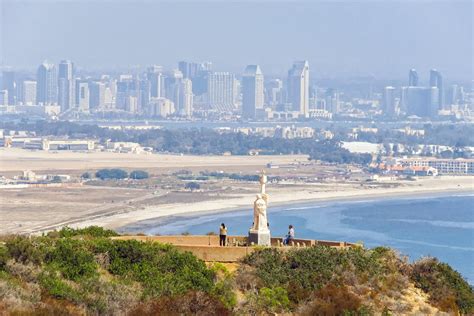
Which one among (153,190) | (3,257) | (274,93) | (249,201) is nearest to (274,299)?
(3,257)

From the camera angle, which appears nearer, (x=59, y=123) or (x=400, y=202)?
(x=400, y=202)

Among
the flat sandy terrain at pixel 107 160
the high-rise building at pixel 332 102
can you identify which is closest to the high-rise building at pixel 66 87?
the high-rise building at pixel 332 102

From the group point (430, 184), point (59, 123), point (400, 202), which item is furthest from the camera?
point (59, 123)

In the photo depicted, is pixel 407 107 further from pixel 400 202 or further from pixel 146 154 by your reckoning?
pixel 400 202

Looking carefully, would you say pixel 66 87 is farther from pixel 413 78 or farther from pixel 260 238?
pixel 260 238

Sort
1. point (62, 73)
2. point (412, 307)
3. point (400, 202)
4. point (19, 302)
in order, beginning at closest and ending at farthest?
point (19, 302) → point (412, 307) → point (400, 202) → point (62, 73)

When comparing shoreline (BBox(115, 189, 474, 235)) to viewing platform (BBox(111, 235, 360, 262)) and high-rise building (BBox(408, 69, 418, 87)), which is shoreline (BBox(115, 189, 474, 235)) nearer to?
viewing platform (BBox(111, 235, 360, 262))

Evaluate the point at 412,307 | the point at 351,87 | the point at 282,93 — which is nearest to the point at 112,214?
the point at 412,307

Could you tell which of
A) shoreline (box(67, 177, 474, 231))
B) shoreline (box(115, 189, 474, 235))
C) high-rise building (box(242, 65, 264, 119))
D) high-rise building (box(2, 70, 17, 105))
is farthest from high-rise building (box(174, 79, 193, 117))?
shoreline (box(115, 189, 474, 235))
